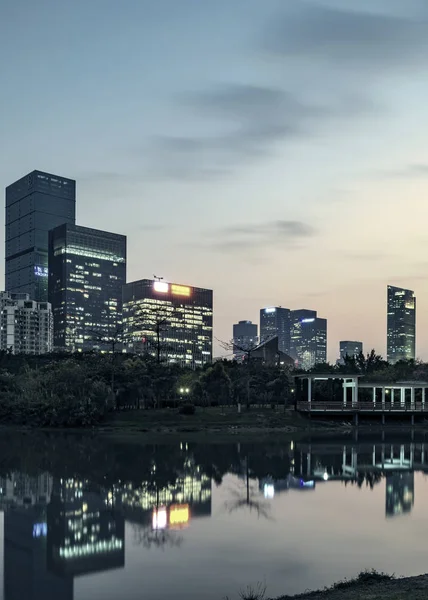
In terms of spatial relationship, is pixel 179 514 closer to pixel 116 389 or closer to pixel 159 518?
pixel 159 518

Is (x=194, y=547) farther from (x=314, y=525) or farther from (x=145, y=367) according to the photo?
(x=145, y=367)

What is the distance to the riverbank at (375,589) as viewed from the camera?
57.0 ft

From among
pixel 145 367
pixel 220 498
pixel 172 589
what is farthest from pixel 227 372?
pixel 172 589

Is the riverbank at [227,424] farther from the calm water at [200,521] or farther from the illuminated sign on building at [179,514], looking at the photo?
the illuminated sign on building at [179,514]

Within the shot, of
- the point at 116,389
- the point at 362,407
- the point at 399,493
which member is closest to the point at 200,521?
the point at 399,493

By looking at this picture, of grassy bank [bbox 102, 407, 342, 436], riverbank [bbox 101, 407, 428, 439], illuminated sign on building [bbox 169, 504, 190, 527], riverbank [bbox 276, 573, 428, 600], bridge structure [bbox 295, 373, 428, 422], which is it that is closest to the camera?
riverbank [bbox 276, 573, 428, 600]

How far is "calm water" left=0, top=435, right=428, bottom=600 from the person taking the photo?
71.5 feet

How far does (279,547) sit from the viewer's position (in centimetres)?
2573

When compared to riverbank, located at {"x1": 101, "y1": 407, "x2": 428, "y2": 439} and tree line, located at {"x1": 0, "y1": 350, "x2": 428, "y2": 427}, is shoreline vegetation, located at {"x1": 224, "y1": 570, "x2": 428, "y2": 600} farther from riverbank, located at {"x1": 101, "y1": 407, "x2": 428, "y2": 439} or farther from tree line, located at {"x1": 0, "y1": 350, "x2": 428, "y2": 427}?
tree line, located at {"x1": 0, "y1": 350, "x2": 428, "y2": 427}

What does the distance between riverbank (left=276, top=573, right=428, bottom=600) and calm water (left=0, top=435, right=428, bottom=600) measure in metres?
1.47

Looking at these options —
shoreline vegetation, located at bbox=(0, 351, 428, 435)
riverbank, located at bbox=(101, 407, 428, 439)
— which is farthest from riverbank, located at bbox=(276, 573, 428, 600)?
shoreline vegetation, located at bbox=(0, 351, 428, 435)

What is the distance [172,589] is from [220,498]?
16737 mm

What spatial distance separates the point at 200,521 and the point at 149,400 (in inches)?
2257

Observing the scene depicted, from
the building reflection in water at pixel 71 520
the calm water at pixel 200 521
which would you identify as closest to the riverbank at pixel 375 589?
the calm water at pixel 200 521
